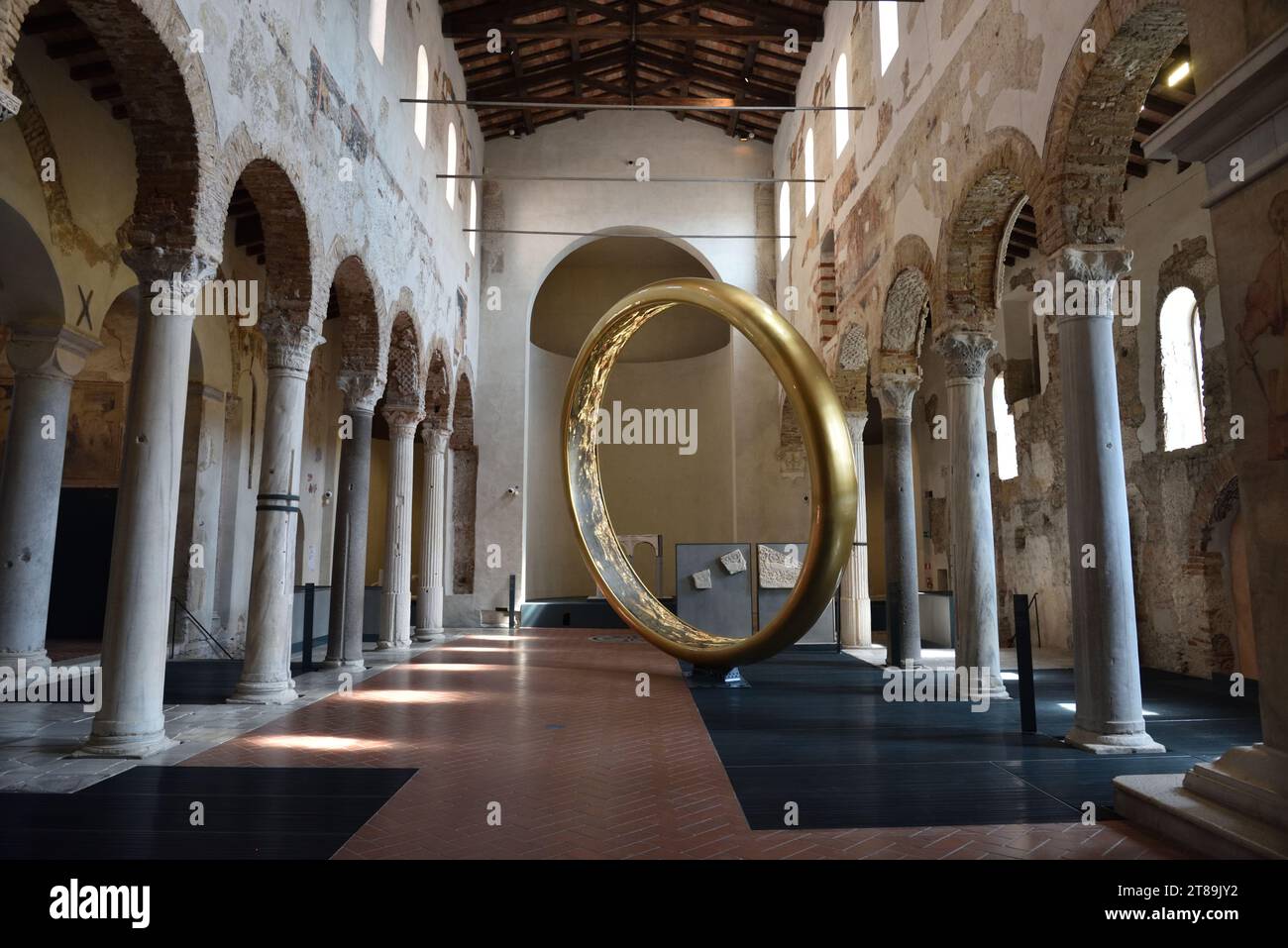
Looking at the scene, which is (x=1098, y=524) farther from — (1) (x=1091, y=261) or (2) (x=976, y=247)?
(2) (x=976, y=247)

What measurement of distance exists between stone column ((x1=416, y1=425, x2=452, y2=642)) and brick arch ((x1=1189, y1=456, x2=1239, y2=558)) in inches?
502

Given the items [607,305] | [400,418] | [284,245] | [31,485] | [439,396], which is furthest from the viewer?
[607,305]

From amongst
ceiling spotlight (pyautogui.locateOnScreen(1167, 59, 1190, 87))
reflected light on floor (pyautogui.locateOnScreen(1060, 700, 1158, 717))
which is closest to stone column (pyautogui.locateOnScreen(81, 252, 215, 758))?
reflected light on floor (pyautogui.locateOnScreen(1060, 700, 1158, 717))

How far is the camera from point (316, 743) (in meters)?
6.87

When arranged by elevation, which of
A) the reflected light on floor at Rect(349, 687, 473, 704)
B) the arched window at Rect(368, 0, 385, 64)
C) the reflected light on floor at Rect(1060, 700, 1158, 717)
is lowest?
the reflected light on floor at Rect(1060, 700, 1158, 717)

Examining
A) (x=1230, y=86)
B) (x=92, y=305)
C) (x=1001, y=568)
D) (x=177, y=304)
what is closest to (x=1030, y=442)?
(x=1001, y=568)

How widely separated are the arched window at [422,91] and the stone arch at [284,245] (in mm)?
6296

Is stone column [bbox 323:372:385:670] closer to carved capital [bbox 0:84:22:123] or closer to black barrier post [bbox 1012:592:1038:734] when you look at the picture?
carved capital [bbox 0:84:22:123]

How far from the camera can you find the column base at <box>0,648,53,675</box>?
981 centimetres

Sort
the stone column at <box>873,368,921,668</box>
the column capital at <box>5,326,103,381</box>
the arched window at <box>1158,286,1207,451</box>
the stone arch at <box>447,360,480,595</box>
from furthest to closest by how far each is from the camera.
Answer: the stone arch at <box>447,360,480,595</box> → the stone column at <box>873,368,921,668</box> → the arched window at <box>1158,286,1207,451</box> → the column capital at <box>5,326,103,381</box>

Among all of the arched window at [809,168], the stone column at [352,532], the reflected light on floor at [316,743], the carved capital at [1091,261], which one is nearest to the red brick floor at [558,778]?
the reflected light on floor at [316,743]

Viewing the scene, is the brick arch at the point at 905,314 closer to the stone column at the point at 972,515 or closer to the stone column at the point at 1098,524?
the stone column at the point at 972,515

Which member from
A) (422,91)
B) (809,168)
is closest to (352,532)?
(422,91)

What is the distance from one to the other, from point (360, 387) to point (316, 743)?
6.44 meters
